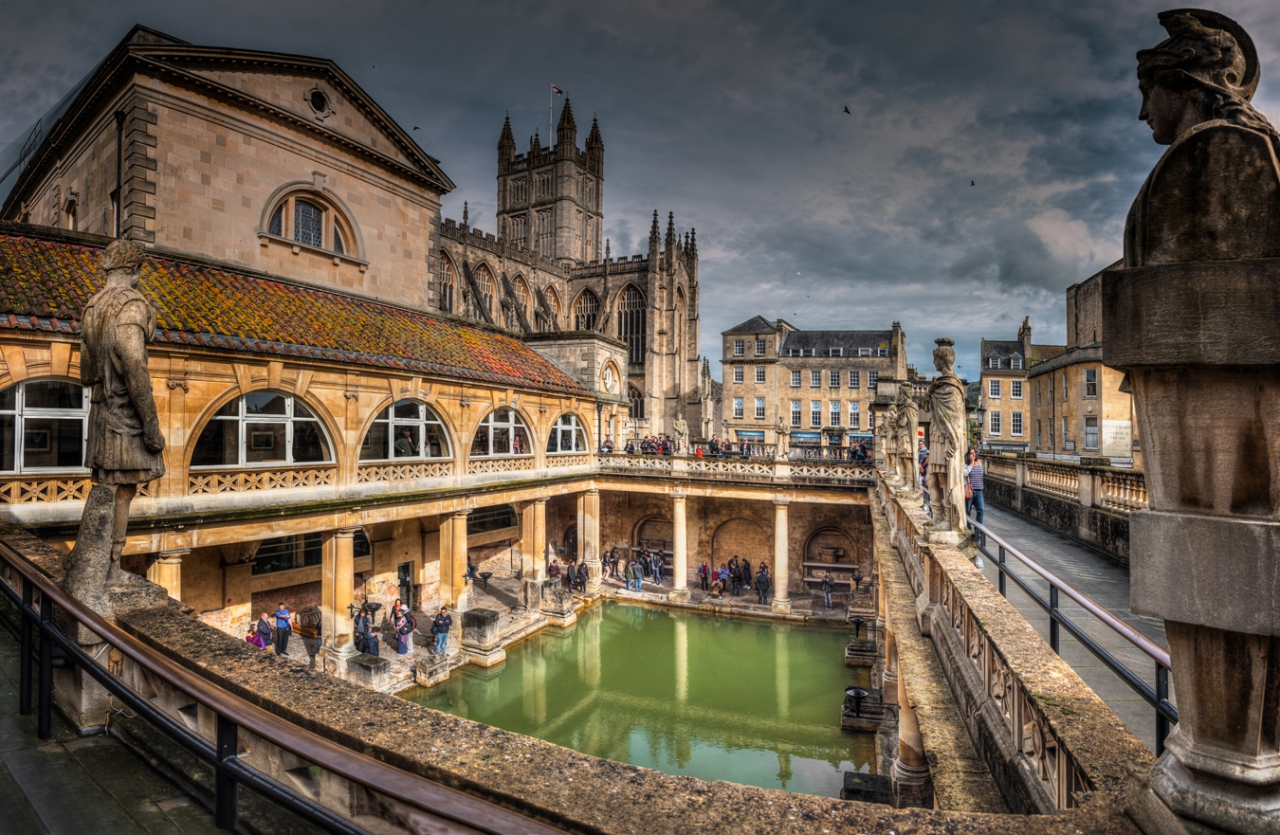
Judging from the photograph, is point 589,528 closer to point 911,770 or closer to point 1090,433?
point 911,770

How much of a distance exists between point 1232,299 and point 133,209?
69.3 ft

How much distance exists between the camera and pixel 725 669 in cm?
2020

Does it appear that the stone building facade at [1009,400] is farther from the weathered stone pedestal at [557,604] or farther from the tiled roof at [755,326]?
the weathered stone pedestal at [557,604]

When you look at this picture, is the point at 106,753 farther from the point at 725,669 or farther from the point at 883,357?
the point at 883,357

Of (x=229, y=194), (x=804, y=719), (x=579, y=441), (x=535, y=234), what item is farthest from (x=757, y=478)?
(x=535, y=234)

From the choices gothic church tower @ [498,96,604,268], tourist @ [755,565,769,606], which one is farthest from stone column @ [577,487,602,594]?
gothic church tower @ [498,96,604,268]

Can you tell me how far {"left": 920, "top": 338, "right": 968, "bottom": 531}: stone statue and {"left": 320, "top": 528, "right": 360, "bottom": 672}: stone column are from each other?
48.1 feet

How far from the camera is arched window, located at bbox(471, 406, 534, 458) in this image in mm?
21859

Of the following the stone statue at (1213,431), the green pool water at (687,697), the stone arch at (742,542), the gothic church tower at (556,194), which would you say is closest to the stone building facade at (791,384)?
the gothic church tower at (556,194)

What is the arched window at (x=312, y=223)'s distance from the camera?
1988 cm

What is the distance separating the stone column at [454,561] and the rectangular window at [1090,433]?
3073cm

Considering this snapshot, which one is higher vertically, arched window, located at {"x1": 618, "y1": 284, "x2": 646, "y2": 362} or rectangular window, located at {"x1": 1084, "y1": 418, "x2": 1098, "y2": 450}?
arched window, located at {"x1": 618, "y1": 284, "x2": 646, "y2": 362}

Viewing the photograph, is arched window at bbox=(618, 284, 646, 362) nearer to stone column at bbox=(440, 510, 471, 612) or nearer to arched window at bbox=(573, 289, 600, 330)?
arched window at bbox=(573, 289, 600, 330)

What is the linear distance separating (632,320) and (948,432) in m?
50.6
